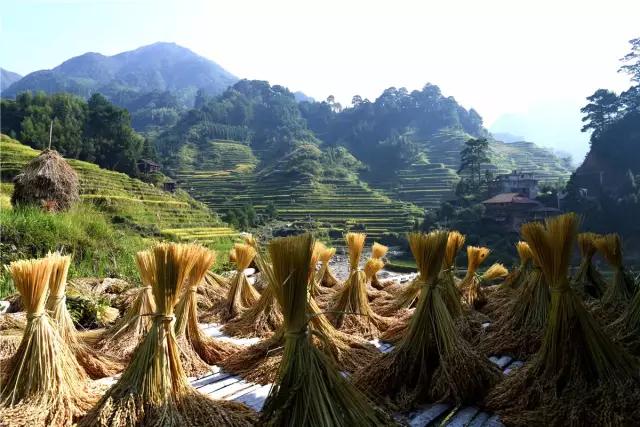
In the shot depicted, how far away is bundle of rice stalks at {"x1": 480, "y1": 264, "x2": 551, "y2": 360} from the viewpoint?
11.6ft

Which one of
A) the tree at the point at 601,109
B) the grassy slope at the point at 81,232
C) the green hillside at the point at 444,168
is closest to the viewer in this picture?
the grassy slope at the point at 81,232

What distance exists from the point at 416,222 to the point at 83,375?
143 ft

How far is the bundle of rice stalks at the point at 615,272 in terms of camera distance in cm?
400

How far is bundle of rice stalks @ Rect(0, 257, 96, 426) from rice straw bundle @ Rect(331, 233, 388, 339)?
88.4 inches

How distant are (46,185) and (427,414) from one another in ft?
33.7

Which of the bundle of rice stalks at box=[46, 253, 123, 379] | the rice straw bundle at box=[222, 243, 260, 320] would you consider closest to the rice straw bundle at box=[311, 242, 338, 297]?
the rice straw bundle at box=[222, 243, 260, 320]

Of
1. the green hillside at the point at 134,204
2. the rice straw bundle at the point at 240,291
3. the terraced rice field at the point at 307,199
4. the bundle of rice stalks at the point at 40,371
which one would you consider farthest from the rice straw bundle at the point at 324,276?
the terraced rice field at the point at 307,199

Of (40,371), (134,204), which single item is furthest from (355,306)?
(134,204)

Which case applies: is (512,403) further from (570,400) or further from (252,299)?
(252,299)

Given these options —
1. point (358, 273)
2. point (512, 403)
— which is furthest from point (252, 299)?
point (512, 403)

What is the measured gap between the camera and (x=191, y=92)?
19288 centimetres

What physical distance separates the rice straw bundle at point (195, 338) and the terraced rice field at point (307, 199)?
1583 inches

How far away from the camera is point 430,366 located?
114 inches

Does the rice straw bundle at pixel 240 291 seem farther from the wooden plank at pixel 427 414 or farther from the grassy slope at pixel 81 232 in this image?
the wooden plank at pixel 427 414
